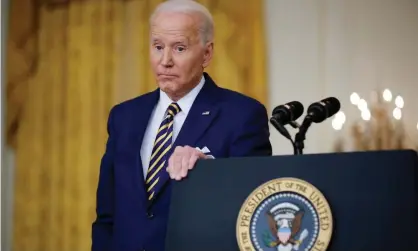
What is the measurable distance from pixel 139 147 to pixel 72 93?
0.89 metres

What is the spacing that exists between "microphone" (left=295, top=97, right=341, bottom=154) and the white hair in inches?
18.7

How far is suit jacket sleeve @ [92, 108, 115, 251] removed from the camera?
197 cm

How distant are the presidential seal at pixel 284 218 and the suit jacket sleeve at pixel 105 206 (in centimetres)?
67

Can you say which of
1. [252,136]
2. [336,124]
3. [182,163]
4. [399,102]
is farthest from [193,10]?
[399,102]

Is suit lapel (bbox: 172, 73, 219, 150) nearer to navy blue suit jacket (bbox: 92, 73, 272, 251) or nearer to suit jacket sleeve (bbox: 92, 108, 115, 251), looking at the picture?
navy blue suit jacket (bbox: 92, 73, 272, 251)

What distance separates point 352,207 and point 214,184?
11.4 inches

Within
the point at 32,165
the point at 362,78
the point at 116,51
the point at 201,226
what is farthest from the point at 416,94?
the point at 32,165

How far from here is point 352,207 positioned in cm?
133

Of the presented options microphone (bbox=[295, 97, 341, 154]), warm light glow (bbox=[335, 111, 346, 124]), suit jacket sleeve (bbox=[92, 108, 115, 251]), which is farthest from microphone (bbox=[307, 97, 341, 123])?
warm light glow (bbox=[335, 111, 346, 124])

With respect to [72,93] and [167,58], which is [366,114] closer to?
[167,58]

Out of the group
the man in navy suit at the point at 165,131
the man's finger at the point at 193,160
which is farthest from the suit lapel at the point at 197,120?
the man's finger at the point at 193,160

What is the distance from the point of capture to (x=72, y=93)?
2746mm

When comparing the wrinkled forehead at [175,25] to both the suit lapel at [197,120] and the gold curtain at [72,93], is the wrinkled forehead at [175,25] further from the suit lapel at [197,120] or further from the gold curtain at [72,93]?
the gold curtain at [72,93]

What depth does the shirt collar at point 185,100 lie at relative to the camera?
6.48 ft
